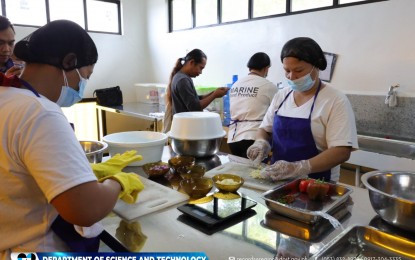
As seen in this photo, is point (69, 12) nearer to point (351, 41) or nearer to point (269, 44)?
point (269, 44)

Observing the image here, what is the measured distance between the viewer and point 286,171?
1.38m

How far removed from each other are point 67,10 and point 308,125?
4.18 meters

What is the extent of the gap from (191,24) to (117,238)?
13.0 feet

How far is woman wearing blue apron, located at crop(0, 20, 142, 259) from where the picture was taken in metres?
0.74

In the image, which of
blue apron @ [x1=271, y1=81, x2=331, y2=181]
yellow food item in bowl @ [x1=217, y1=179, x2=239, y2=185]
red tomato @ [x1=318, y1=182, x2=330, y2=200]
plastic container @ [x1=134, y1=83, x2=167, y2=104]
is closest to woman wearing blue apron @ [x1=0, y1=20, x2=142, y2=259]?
yellow food item in bowl @ [x1=217, y1=179, x2=239, y2=185]

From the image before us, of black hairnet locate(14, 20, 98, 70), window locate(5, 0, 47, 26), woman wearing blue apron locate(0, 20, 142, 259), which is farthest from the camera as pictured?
window locate(5, 0, 47, 26)

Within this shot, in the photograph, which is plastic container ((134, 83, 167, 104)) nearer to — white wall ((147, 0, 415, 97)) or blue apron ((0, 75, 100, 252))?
white wall ((147, 0, 415, 97))

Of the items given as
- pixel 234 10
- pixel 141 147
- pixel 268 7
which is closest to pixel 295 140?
pixel 141 147

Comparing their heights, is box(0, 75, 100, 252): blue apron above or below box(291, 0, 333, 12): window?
below

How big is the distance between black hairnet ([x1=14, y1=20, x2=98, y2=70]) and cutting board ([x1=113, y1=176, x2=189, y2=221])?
544 mm

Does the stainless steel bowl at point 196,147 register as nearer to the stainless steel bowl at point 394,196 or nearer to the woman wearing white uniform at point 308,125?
the woman wearing white uniform at point 308,125

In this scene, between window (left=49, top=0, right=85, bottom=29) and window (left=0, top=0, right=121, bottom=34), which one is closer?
window (left=0, top=0, right=121, bottom=34)

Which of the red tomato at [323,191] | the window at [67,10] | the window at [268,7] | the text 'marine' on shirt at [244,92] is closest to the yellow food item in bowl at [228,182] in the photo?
the red tomato at [323,191]

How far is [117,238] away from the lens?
979 mm
